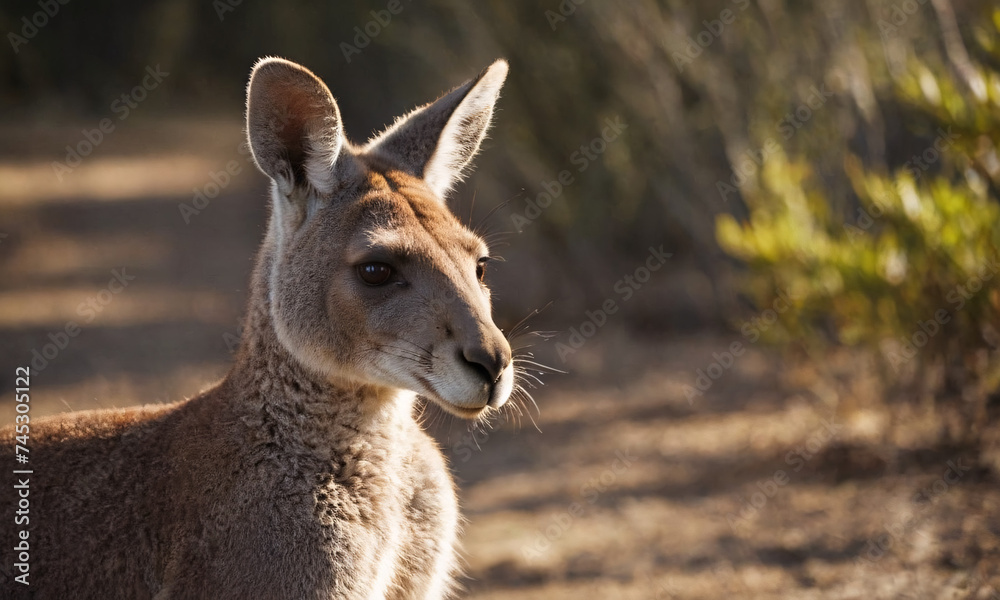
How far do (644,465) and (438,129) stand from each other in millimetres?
4095

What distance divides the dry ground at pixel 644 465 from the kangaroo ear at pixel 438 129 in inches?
47.6

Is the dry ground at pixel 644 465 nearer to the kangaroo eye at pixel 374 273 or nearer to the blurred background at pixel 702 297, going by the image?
the blurred background at pixel 702 297

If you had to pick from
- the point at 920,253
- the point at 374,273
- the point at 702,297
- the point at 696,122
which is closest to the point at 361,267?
the point at 374,273

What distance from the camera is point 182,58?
19.9 m

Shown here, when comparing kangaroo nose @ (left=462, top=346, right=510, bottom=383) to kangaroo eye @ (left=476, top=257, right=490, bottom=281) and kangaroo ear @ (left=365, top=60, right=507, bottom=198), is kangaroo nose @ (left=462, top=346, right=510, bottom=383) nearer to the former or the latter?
kangaroo eye @ (left=476, top=257, right=490, bottom=281)

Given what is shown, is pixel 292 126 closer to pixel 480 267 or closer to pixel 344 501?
pixel 480 267

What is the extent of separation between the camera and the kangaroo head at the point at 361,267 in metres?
2.94

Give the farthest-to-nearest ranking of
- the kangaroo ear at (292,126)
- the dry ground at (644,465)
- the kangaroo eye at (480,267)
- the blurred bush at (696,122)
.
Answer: the blurred bush at (696,122) → the dry ground at (644,465) → the kangaroo eye at (480,267) → the kangaroo ear at (292,126)

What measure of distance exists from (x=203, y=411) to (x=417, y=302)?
859mm

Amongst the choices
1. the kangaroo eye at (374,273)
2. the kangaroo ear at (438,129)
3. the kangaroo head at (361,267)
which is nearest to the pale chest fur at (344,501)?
the kangaroo head at (361,267)

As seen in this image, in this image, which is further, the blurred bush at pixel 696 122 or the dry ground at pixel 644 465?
the blurred bush at pixel 696 122

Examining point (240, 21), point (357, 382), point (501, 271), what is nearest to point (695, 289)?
point (501, 271)

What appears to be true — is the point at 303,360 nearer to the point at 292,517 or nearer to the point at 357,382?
the point at 357,382

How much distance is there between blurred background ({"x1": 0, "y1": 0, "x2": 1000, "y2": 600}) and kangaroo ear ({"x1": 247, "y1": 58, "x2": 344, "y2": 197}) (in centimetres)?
86
